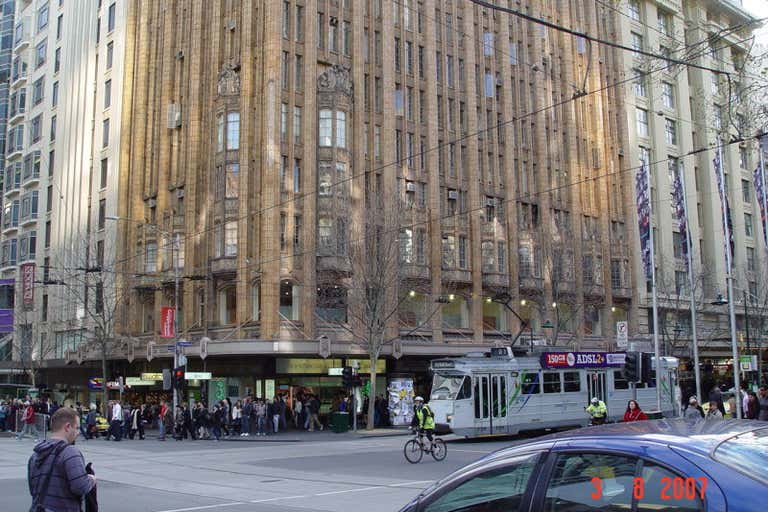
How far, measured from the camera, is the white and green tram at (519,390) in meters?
28.3

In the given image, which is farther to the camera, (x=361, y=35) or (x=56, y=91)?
(x=56, y=91)

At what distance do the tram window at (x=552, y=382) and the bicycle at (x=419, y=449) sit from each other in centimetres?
945

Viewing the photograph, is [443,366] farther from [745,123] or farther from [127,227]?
[127,227]

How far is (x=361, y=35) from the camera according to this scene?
4550 cm

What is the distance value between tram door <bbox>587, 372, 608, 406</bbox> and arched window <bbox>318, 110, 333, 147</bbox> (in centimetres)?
1934

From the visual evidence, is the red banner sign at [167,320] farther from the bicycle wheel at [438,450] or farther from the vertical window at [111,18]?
the vertical window at [111,18]

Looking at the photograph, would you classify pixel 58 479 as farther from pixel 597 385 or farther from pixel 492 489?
pixel 597 385

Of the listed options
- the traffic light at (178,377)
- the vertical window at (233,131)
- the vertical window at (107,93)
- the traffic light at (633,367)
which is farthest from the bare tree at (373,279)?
the vertical window at (107,93)

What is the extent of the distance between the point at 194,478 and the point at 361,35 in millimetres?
32417

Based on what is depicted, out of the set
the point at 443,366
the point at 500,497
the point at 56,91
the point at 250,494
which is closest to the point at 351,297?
the point at 443,366

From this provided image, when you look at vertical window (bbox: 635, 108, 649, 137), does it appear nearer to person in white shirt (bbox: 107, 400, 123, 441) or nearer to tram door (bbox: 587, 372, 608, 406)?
tram door (bbox: 587, 372, 608, 406)

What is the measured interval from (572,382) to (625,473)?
2826cm

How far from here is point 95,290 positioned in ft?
154

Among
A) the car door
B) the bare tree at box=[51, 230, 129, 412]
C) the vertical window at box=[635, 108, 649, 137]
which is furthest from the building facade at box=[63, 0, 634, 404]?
the car door
